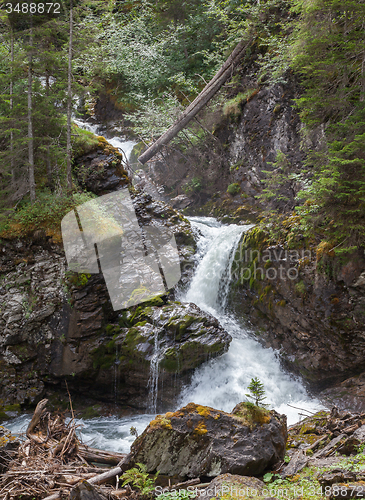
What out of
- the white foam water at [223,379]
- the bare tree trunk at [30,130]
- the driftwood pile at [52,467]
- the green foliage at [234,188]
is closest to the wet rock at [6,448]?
the driftwood pile at [52,467]

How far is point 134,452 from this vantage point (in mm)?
3684

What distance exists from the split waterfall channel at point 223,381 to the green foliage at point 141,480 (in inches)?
111

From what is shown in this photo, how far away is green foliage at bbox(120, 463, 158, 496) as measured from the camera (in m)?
3.19

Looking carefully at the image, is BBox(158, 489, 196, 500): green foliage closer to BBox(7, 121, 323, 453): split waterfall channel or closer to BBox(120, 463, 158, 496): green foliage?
BBox(120, 463, 158, 496): green foliage

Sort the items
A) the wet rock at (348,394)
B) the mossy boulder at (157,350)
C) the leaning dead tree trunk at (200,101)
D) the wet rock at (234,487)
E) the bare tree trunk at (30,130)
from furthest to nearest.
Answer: the leaning dead tree trunk at (200,101) → the bare tree trunk at (30,130) → the mossy boulder at (157,350) → the wet rock at (348,394) → the wet rock at (234,487)

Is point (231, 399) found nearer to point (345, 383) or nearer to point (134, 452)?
point (345, 383)

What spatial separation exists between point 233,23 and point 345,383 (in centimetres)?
1349

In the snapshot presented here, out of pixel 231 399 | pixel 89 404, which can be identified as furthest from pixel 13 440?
pixel 231 399

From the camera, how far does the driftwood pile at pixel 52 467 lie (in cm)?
329

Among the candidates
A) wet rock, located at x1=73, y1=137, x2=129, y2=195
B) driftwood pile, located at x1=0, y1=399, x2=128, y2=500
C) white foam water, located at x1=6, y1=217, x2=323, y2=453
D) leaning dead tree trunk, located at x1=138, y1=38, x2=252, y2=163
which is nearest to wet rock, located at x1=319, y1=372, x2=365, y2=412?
white foam water, located at x1=6, y1=217, x2=323, y2=453

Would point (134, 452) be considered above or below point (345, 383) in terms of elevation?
above

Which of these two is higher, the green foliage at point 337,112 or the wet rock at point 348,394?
the green foliage at point 337,112

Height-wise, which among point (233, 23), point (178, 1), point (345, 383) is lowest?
point (345, 383)

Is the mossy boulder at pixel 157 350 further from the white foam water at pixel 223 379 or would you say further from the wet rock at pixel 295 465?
the wet rock at pixel 295 465
